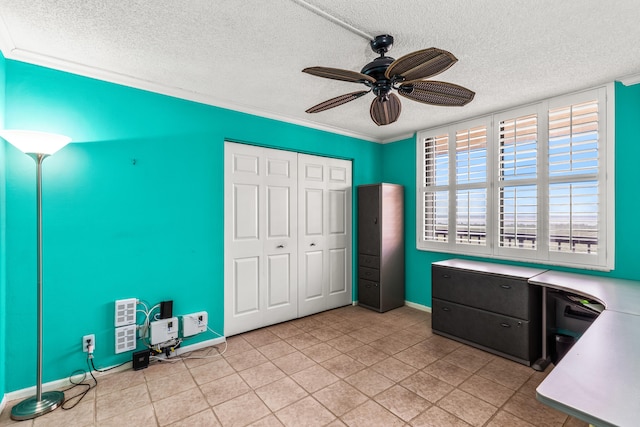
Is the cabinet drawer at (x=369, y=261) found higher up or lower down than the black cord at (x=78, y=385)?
higher up

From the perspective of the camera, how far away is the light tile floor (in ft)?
6.16

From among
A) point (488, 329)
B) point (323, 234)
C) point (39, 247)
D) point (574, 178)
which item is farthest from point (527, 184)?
point (39, 247)

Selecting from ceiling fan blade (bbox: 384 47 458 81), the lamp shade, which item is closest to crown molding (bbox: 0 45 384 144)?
the lamp shade

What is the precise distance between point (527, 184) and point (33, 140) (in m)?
4.17

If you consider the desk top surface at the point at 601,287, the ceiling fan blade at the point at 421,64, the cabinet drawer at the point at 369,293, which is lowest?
the cabinet drawer at the point at 369,293

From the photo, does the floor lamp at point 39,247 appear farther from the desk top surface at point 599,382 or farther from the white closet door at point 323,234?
the desk top surface at point 599,382

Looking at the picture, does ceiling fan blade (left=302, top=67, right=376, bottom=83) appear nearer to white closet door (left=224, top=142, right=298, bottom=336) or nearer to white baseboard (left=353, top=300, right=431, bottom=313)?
white closet door (left=224, top=142, right=298, bottom=336)

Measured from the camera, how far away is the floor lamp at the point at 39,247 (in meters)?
1.80

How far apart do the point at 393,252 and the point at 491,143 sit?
1.80 meters

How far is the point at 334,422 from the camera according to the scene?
184cm

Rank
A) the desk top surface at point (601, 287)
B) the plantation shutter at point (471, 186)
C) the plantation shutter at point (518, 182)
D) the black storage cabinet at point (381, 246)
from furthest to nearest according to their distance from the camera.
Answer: the black storage cabinet at point (381, 246) < the plantation shutter at point (471, 186) < the plantation shutter at point (518, 182) < the desk top surface at point (601, 287)

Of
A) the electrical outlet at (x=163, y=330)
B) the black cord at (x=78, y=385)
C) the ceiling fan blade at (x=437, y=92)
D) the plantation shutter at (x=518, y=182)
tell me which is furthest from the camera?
the plantation shutter at (x=518, y=182)

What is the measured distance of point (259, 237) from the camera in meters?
3.32

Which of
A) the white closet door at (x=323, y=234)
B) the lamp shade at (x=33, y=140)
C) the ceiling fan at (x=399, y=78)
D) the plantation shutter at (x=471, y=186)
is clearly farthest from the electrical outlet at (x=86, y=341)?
the plantation shutter at (x=471, y=186)
